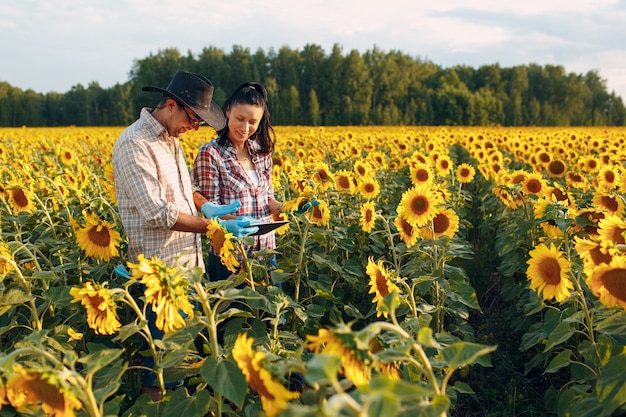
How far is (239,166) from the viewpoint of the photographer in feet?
11.5

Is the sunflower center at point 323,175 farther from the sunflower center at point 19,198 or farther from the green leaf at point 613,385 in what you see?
the green leaf at point 613,385

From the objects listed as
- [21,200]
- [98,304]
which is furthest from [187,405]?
[21,200]

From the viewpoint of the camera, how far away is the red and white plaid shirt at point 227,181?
3465mm

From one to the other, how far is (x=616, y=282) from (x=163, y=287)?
143 centimetres

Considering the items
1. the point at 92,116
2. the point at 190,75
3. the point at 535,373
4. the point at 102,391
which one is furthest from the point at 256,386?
the point at 92,116

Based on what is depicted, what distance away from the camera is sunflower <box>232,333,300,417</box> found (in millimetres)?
1225

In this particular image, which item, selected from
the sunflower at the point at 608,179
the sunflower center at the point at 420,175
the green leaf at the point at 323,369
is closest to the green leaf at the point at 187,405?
the green leaf at the point at 323,369

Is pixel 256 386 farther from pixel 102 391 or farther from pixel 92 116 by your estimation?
pixel 92 116

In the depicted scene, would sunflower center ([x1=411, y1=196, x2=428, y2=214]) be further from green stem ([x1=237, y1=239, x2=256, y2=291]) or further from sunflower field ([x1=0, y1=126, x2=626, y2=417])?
green stem ([x1=237, y1=239, x2=256, y2=291])

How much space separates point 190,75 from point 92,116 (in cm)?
6420

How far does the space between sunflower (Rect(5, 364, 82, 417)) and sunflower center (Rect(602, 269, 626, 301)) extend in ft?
5.22

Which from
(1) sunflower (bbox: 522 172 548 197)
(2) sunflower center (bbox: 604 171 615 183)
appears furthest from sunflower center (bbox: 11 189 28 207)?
(2) sunflower center (bbox: 604 171 615 183)

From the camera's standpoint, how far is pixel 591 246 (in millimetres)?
1867

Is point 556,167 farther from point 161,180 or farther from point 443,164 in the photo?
point 161,180
